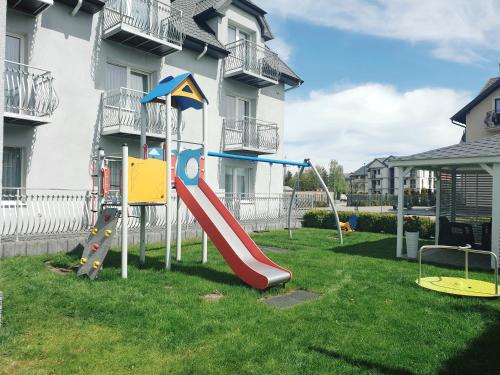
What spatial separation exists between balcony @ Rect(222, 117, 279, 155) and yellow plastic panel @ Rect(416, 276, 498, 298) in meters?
10.4

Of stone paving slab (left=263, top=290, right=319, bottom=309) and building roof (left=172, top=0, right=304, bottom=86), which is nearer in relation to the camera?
stone paving slab (left=263, top=290, right=319, bottom=309)

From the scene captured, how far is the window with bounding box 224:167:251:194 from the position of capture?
17.0m

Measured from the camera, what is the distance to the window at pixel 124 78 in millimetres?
12516

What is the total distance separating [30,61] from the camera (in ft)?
34.0

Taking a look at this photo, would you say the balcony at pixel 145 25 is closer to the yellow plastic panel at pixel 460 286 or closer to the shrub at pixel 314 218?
the shrub at pixel 314 218

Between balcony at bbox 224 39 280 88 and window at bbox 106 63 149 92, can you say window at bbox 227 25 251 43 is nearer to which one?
balcony at bbox 224 39 280 88

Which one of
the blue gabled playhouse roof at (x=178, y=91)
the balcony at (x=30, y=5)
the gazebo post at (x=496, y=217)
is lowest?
the gazebo post at (x=496, y=217)

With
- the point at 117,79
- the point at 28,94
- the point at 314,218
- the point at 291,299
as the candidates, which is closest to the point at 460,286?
the point at 291,299

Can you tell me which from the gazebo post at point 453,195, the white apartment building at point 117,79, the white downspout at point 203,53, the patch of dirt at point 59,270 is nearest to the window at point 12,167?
the white apartment building at point 117,79

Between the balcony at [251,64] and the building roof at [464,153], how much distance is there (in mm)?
8442

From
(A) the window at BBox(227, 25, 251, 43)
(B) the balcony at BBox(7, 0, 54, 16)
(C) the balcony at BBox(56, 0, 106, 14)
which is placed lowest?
→ (B) the balcony at BBox(7, 0, 54, 16)

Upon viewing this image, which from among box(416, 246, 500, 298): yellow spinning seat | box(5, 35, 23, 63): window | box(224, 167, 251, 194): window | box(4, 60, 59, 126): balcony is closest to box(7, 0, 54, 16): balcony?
box(5, 35, 23, 63): window

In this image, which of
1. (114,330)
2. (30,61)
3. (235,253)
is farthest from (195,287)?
(30,61)

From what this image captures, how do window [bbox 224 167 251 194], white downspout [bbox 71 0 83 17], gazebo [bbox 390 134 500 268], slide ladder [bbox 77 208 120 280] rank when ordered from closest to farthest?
slide ladder [bbox 77 208 120 280]
gazebo [bbox 390 134 500 268]
white downspout [bbox 71 0 83 17]
window [bbox 224 167 251 194]
